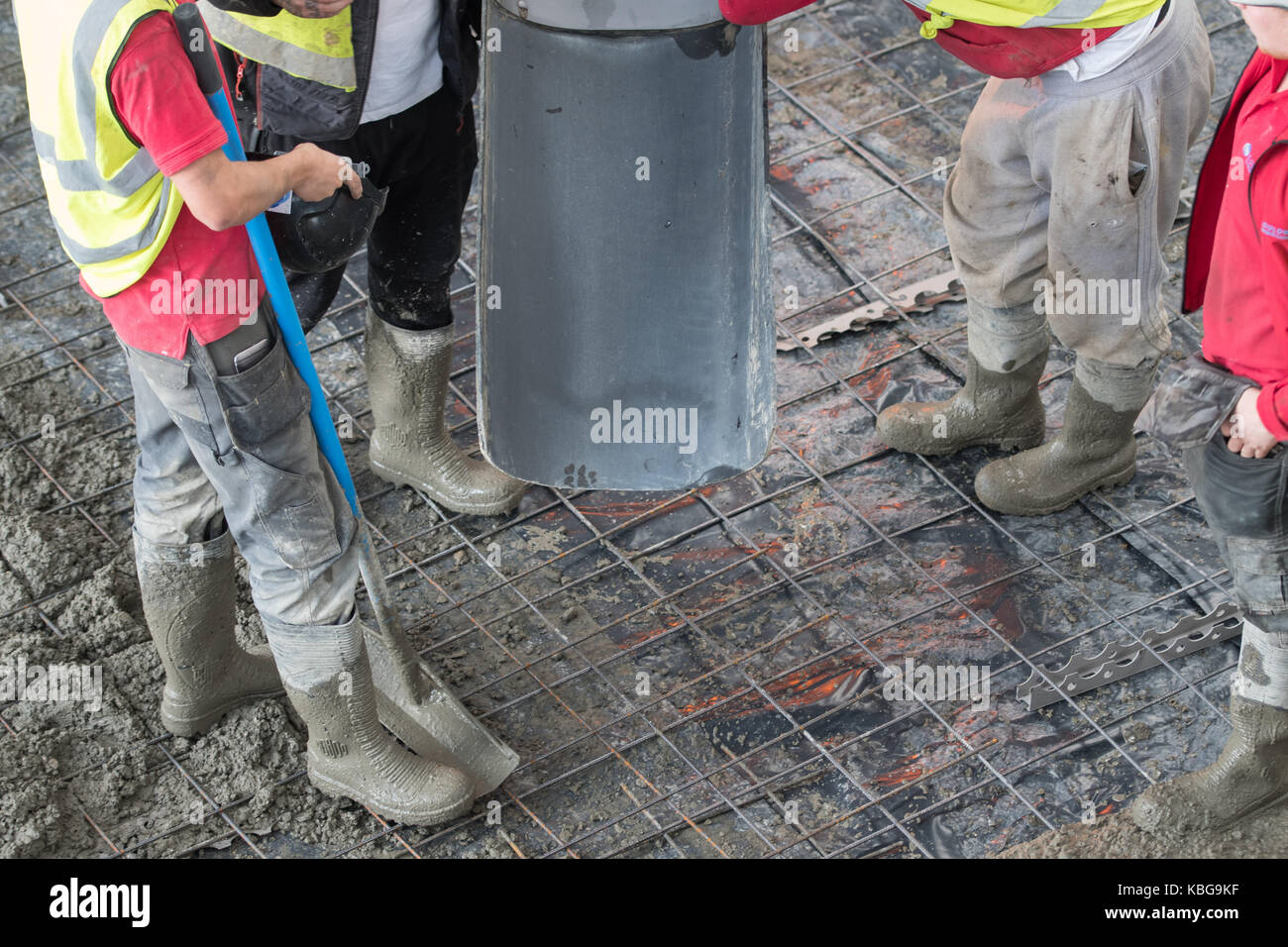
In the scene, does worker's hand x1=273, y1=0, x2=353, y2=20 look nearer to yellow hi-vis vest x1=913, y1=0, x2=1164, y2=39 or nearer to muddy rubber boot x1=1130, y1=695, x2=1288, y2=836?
yellow hi-vis vest x1=913, y1=0, x2=1164, y2=39

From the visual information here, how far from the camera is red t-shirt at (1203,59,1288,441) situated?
2.32 meters

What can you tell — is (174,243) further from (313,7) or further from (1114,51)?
(1114,51)

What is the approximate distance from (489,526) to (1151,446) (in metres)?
1.57

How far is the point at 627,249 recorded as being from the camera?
3141 mm

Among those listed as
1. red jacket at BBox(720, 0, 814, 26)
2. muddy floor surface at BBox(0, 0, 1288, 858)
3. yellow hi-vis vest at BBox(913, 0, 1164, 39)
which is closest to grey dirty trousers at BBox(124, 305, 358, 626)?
muddy floor surface at BBox(0, 0, 1288, 858)

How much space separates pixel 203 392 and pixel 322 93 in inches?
27.1

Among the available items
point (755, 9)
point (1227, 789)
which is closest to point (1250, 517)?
point (1227, 789)

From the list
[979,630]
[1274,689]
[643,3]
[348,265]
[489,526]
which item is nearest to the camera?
[1274,689]

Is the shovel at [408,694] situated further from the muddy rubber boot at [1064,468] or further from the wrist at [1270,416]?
the wrist at [1270,416]

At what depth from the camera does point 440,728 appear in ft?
9.94

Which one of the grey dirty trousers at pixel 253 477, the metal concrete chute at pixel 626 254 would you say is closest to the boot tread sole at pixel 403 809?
the grey dirty trousers at pixel 253 477

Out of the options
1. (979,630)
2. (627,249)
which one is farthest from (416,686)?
(979,630)
